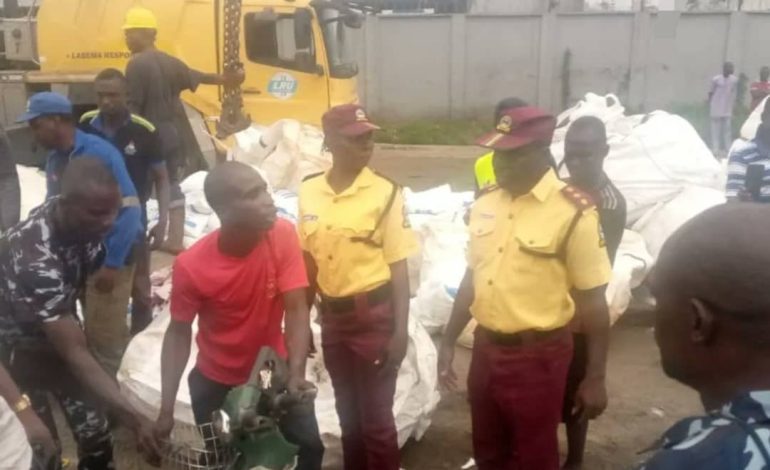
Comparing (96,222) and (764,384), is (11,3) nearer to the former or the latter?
(96,222)

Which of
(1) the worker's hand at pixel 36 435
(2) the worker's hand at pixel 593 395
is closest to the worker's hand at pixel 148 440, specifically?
(1) the worker's hand at pixel 36 435

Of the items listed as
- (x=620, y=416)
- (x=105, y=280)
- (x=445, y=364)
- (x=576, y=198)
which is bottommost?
(x=620, y=416)

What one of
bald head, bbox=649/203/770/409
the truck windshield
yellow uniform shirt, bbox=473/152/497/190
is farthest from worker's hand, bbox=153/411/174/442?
the truck windshield

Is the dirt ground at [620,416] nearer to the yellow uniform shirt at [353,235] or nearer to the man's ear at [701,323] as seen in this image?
the yellow uniform shirt at [353,235]

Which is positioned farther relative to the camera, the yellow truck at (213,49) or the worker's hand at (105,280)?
the yellow truck at (213,49)

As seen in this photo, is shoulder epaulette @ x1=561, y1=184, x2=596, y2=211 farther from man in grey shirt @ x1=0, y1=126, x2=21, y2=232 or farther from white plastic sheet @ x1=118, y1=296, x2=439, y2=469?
man in grey shirt @ x1=0, y1=126, x2=21, y2=232

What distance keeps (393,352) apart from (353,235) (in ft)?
1.67

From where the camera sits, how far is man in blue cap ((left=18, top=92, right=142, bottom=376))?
4828 mm

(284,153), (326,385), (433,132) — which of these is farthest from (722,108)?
(326,385)

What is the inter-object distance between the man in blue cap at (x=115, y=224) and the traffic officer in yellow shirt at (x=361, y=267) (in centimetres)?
122

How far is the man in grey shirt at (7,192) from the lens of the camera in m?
5.18

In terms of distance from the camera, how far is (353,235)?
13.0ft

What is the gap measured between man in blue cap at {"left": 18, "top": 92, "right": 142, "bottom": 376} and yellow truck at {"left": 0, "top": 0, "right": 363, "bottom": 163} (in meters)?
→ 5.87

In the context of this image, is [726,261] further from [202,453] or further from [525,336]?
[525,336]
